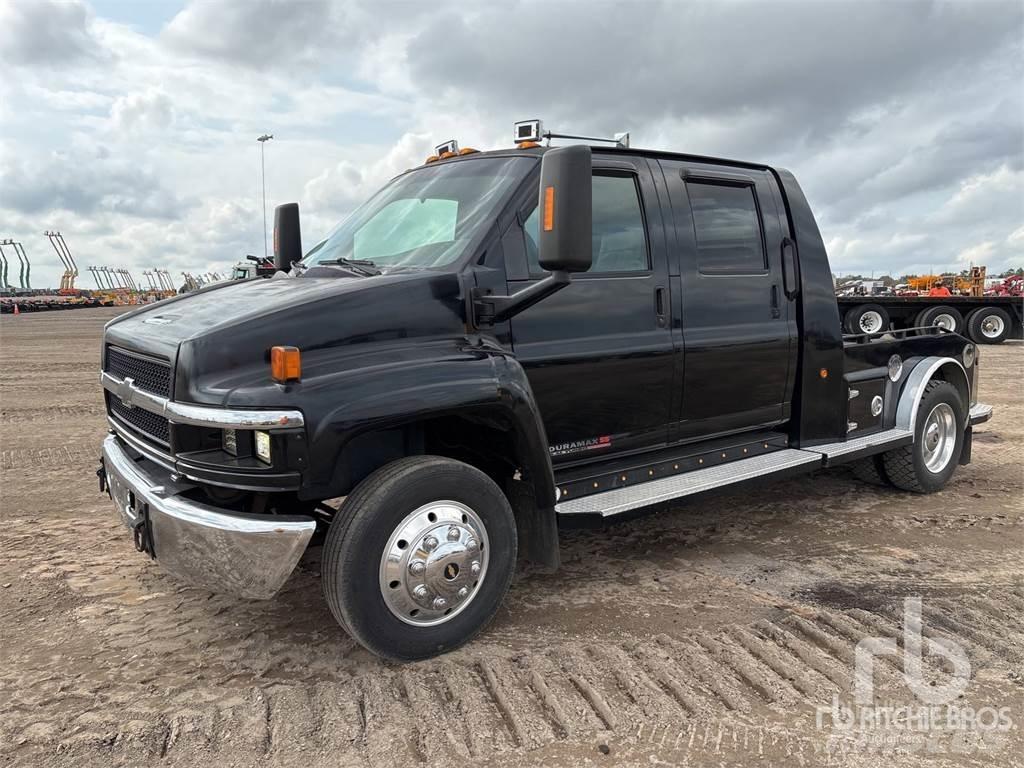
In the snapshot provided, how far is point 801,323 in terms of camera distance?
4758mm

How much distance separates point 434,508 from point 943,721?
2045 mm

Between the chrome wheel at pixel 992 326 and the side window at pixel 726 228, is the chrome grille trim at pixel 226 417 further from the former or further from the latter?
the chrome wheel at pixel 992 326

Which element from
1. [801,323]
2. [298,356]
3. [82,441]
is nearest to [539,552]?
[298,356]

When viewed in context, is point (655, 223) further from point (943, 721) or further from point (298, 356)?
point (943, 721)

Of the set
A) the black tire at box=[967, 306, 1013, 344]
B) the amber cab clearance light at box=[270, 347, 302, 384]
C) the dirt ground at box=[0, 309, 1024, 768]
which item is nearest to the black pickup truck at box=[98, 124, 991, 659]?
the amber cab clearance light at box=[270, 347, 302, 384]

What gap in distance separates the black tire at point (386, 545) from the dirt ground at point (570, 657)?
0.14 m

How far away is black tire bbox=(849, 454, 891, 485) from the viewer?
18.7ft

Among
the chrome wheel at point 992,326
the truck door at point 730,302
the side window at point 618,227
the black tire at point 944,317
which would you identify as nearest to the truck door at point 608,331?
the side window at point 618,227

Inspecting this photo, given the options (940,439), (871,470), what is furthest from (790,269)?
(940,439)

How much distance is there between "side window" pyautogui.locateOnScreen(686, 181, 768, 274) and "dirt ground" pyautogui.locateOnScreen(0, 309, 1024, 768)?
1692mm

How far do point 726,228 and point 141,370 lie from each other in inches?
128

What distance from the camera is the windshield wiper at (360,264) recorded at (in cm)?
360

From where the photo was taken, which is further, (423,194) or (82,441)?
(82,441)

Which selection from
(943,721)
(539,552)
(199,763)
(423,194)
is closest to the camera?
(199,763)
